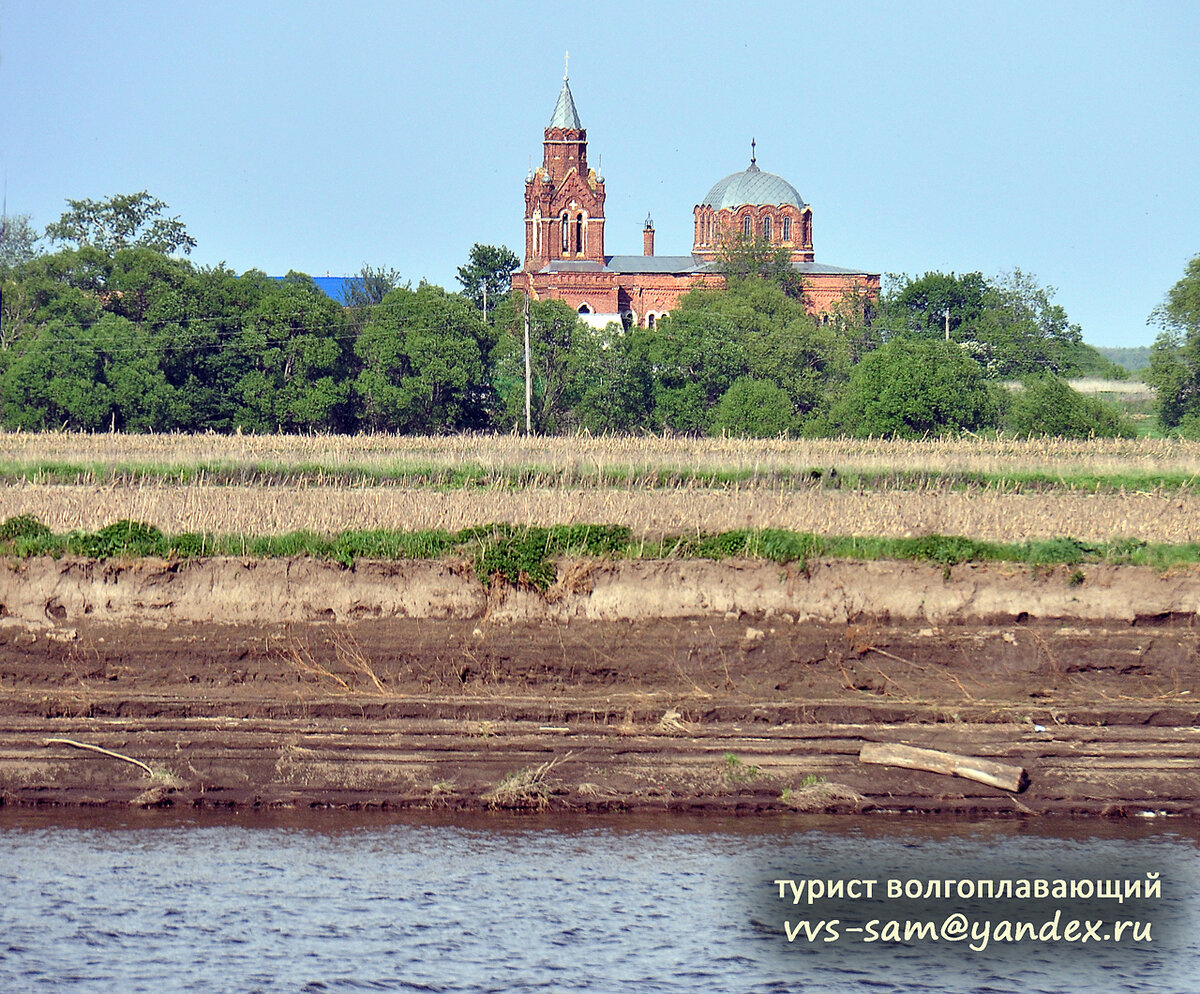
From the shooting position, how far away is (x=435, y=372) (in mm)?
49719

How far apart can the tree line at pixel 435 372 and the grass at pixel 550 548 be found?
29.5 m

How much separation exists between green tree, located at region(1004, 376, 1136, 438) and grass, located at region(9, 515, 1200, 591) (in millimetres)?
28789

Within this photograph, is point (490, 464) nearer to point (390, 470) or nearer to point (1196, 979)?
point (390, 470)

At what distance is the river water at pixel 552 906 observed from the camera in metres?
8.27

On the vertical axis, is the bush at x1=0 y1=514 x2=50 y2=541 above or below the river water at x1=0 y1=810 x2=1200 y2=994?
above

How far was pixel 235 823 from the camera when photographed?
10.7m

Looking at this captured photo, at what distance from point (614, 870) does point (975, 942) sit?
2.47 metres

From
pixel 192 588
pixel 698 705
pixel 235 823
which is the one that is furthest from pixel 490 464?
pixel 235 823

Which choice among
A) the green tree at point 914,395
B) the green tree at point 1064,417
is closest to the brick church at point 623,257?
the green tree at point 914,395

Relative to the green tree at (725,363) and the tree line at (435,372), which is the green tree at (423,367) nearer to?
the tree line at (435,372)

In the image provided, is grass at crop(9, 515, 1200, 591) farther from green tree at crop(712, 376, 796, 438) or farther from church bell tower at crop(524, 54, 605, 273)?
church bell tower at crop(524, 54, 605, 273)

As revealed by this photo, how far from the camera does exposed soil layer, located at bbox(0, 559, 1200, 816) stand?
11.2 metres

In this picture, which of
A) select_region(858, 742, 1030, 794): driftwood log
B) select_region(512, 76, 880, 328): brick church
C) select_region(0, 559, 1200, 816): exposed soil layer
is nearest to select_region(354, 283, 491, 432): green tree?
select_region(512, 76, 880, 328): brick church

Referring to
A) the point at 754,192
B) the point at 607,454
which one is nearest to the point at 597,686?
the point at 607,454
